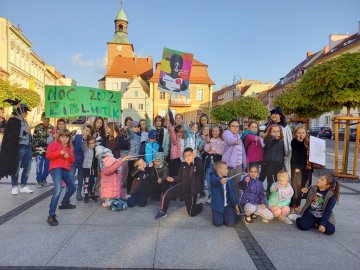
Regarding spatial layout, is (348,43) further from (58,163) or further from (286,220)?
(58,163)

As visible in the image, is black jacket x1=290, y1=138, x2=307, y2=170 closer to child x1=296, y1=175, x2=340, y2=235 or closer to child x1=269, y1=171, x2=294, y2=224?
child x1=269, y1=171, x2=294, y2=224

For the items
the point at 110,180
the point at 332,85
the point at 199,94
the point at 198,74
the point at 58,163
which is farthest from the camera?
the point at 198,74

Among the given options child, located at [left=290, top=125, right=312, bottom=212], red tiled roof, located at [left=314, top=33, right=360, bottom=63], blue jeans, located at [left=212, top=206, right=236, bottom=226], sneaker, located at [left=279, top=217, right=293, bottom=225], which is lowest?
sneaker, located at [left=279, top=217, right=293, bottom=225]

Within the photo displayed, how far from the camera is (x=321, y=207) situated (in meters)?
4.47

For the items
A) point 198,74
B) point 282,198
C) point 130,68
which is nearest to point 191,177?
point 282,198

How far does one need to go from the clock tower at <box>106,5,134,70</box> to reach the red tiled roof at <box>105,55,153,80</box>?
318 centimetres

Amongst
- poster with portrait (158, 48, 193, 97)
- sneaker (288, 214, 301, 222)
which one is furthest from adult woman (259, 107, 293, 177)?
poster with portrait (158, 48, 193, 97)

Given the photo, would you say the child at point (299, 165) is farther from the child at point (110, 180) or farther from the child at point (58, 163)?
the child at point (58, 163)

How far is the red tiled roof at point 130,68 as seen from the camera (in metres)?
63.1

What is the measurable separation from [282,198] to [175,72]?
3.51 meters

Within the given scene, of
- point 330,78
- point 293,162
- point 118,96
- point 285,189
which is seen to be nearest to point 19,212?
point 118,96

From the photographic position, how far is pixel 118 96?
6805mm

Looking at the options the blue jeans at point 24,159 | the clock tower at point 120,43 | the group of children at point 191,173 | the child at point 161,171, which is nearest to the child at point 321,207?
the group of children at point 191,173

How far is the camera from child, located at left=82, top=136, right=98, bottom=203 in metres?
5.78
